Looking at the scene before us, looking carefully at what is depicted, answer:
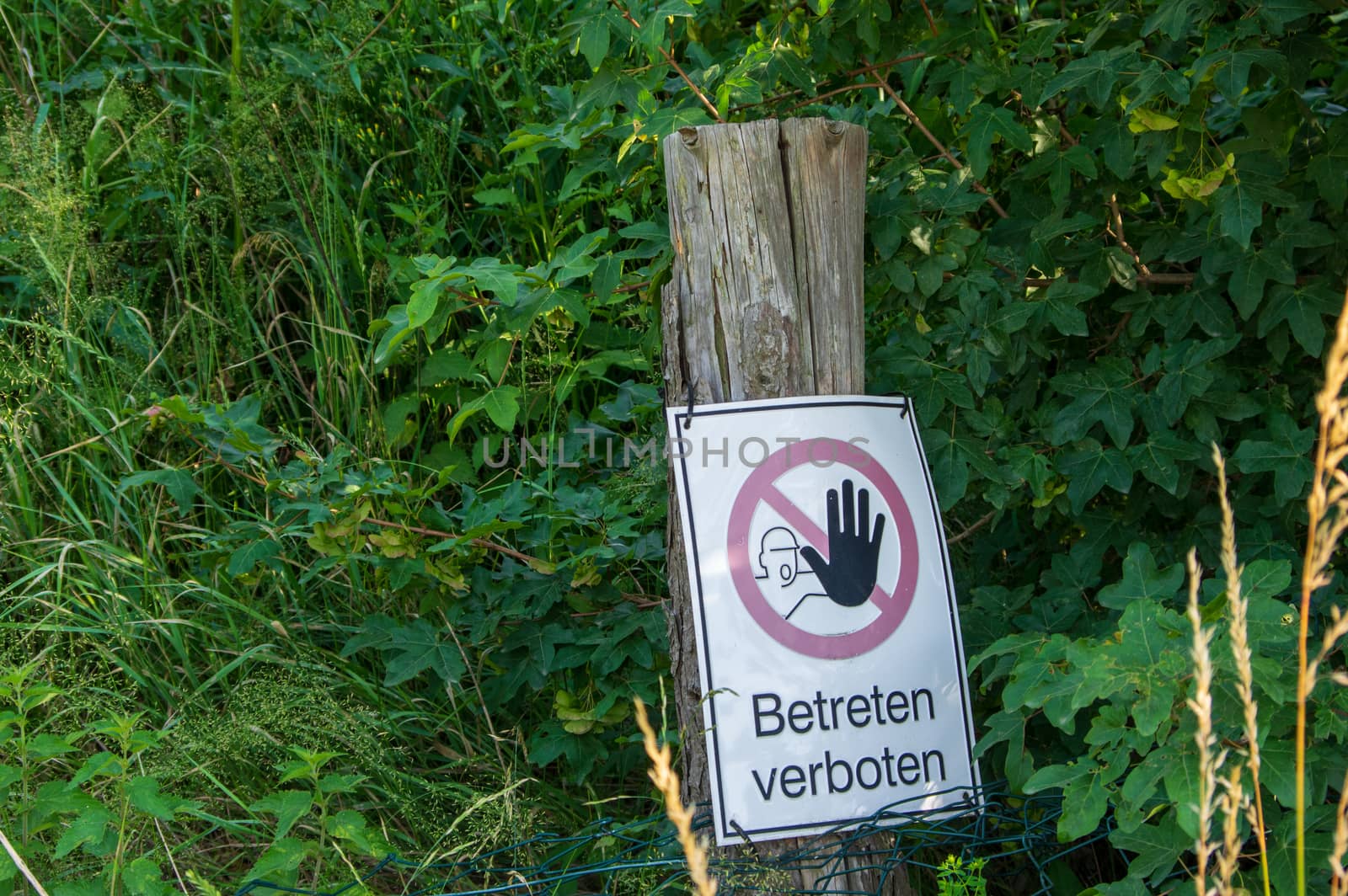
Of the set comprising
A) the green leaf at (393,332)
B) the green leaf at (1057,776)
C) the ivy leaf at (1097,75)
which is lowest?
the green leaf at (1057,776)

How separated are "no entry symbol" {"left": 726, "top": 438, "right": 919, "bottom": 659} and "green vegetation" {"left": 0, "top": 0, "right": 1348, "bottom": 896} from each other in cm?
19

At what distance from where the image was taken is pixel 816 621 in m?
2.07

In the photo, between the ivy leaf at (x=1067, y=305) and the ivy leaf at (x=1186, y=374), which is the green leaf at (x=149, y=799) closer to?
the ivy leaf at (x=1067, y=305)

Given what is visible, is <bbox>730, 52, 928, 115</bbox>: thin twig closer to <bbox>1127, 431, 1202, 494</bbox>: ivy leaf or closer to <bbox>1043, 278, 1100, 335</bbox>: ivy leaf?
<bbox>1043, 278, 1100, 335</bbox>: ivy leaf

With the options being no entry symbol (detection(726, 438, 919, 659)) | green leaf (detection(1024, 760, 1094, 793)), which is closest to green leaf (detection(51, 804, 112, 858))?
no entry symbol (detection(726, 438, 919, 659))

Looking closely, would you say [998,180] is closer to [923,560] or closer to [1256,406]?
[1256,406]

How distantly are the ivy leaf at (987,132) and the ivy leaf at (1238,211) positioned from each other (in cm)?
39

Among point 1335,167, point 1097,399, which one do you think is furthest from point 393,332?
point 1335,167

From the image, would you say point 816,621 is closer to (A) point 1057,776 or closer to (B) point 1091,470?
(A) point 1057,776

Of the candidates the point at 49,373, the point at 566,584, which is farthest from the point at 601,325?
the point at 49,373

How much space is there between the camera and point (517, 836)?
91.5 inches

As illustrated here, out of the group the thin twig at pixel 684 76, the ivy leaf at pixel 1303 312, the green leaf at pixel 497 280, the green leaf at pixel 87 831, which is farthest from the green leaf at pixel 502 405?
the ivy leaf at pixel 1303 312

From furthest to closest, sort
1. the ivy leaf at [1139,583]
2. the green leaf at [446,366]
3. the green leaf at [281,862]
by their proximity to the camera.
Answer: the green leaf at [446,366], the green leaf at [281,862], the ivy leaf at [1139,583]

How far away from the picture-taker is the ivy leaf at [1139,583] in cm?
193
